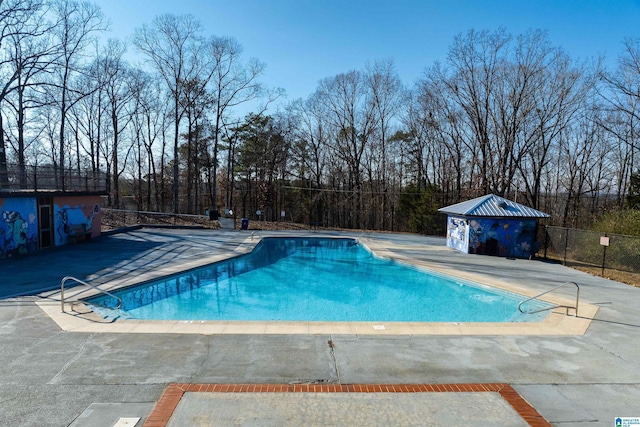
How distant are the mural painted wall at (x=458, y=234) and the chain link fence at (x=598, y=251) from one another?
11.4 ft

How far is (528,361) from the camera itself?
226 inches

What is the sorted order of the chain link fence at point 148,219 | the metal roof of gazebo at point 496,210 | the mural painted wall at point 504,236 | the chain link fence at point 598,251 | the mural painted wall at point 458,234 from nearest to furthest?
the chain link fence at point 598,251
the metal roof of gazebo at point 496,210
the mural painted wall at point 504,236
the mural painted wall at point 458,234
the chain link fence at point 148,219

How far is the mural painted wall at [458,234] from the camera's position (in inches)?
688

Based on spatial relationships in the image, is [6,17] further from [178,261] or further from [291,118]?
[291,118]

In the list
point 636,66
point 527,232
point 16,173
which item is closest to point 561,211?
point 636,66

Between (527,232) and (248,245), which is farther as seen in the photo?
(248,245)

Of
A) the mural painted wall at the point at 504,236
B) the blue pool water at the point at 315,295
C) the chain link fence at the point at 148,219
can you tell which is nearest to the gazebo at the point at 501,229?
the mural painted wall at the point at 504,236

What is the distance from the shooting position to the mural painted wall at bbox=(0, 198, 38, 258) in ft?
42.9

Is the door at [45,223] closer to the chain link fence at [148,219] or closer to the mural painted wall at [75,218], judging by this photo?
the mural painted wall at [75,218]

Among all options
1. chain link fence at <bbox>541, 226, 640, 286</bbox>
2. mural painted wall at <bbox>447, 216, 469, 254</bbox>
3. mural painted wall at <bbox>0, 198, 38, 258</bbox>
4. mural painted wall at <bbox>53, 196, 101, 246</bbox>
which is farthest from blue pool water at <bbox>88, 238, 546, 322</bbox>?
mural painted wall at <bbox>53, 196, 101, 246</bbox>

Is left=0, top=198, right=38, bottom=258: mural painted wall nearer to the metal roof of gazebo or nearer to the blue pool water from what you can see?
the blue pool water

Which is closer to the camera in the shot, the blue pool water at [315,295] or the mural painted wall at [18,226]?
the blue pool water at [315,295]

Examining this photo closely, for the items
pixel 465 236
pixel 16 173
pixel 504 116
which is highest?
pixel 504 116

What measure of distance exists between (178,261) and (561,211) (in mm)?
32602
